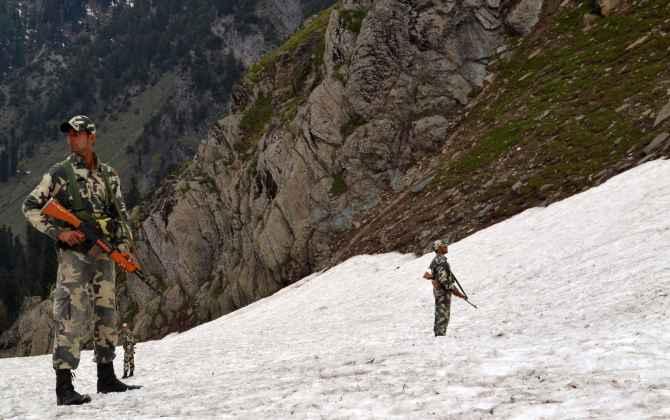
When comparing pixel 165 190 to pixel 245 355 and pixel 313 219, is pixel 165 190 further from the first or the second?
pixel 245 355

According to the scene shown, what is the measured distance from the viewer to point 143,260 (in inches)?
2985

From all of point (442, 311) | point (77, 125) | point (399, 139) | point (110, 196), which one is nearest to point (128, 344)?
point (442, 311)

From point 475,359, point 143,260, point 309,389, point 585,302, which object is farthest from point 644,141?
point 143,260

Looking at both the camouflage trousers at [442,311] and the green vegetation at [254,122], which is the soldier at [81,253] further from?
the green vegetation at [254,122]

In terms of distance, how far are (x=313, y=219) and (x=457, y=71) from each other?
1838cm

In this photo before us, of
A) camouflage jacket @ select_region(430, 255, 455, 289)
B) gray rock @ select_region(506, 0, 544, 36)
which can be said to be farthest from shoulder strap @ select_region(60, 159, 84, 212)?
gray rock @ select_region(506, 0, 544, 36)

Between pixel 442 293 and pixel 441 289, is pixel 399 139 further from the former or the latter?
pixel 442 293

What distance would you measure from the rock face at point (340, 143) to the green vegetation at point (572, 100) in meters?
4.07

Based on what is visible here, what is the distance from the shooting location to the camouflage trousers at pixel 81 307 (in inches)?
344

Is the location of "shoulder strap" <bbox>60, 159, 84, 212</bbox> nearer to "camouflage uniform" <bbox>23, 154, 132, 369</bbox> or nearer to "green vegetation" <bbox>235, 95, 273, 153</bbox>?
"camouflage uniform" <bbox>23, 154, 132, 369</bbox>

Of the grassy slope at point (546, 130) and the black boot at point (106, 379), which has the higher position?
the grassy slope at point (546, 130)

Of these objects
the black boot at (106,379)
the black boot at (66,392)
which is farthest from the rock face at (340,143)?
the black boot at (66,392)

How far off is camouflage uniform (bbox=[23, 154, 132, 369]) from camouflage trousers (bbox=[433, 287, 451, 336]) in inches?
385

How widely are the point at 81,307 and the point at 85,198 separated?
1721mm
